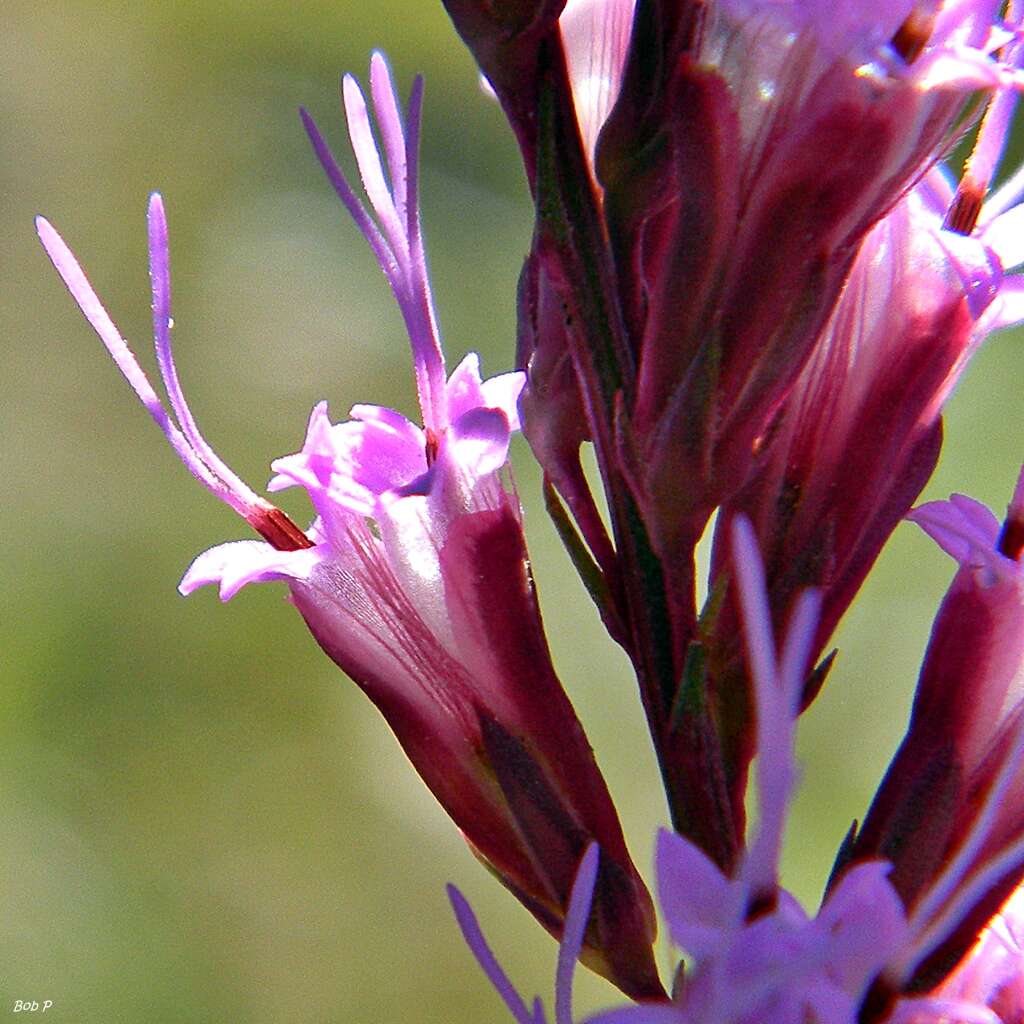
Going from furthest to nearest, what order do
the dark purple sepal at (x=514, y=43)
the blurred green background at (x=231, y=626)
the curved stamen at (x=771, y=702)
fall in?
the blurred green background at (x=231, y=626) < the dark purple sepal at (x=514, y=43) < the curved stamen at (x=771, y=702)

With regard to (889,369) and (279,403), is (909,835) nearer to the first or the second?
(889,369)

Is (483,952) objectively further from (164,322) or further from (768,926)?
(164,322)

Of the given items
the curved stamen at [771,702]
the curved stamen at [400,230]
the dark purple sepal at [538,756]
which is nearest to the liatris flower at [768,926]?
the curved stamen at [771,702]

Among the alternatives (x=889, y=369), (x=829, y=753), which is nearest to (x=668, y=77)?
(x=889, y=369)

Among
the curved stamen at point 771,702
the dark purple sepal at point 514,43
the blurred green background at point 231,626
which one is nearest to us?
the curved stamen at point 771,702

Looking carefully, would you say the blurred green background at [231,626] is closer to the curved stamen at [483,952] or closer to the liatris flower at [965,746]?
the liatris flower at [965,746]

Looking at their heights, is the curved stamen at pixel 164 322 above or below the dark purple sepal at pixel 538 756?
above

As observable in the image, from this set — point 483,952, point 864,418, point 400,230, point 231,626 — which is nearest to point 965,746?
point 864,418
